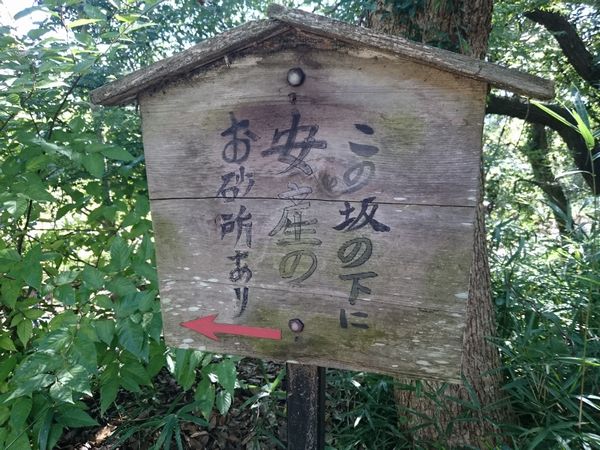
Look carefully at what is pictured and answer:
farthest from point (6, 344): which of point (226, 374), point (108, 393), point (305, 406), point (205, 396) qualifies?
point (305, 406)

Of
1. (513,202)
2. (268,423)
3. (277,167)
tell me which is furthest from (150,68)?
(513,202)

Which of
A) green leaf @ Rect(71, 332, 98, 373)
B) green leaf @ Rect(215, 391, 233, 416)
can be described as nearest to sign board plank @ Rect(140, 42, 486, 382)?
green leaf @ Rect(71, 332, 98, 373)

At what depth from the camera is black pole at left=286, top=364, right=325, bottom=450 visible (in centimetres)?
127

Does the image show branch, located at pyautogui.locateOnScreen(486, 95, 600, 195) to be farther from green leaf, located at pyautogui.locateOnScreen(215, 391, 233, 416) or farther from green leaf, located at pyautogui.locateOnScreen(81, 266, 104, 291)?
green leaf, located at pyautogui.locateOnScreen(81, 266, 104, 291)

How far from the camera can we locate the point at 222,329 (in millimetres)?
1247

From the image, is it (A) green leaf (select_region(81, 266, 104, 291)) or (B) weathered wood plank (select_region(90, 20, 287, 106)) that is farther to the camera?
(A) green leaf (select_region(81, 266, 104, 291))

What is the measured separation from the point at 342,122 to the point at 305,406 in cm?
80

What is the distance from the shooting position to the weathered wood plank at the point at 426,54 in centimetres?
92

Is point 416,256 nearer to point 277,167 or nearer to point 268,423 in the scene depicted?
point 277,167

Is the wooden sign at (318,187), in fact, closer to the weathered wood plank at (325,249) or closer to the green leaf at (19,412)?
the weathered wood plank at (325,249)

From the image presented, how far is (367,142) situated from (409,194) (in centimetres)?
16

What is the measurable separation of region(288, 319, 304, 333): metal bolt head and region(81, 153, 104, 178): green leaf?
32.3 inches

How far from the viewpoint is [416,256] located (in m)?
1.06

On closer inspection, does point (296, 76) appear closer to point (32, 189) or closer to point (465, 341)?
point (32, 189)
